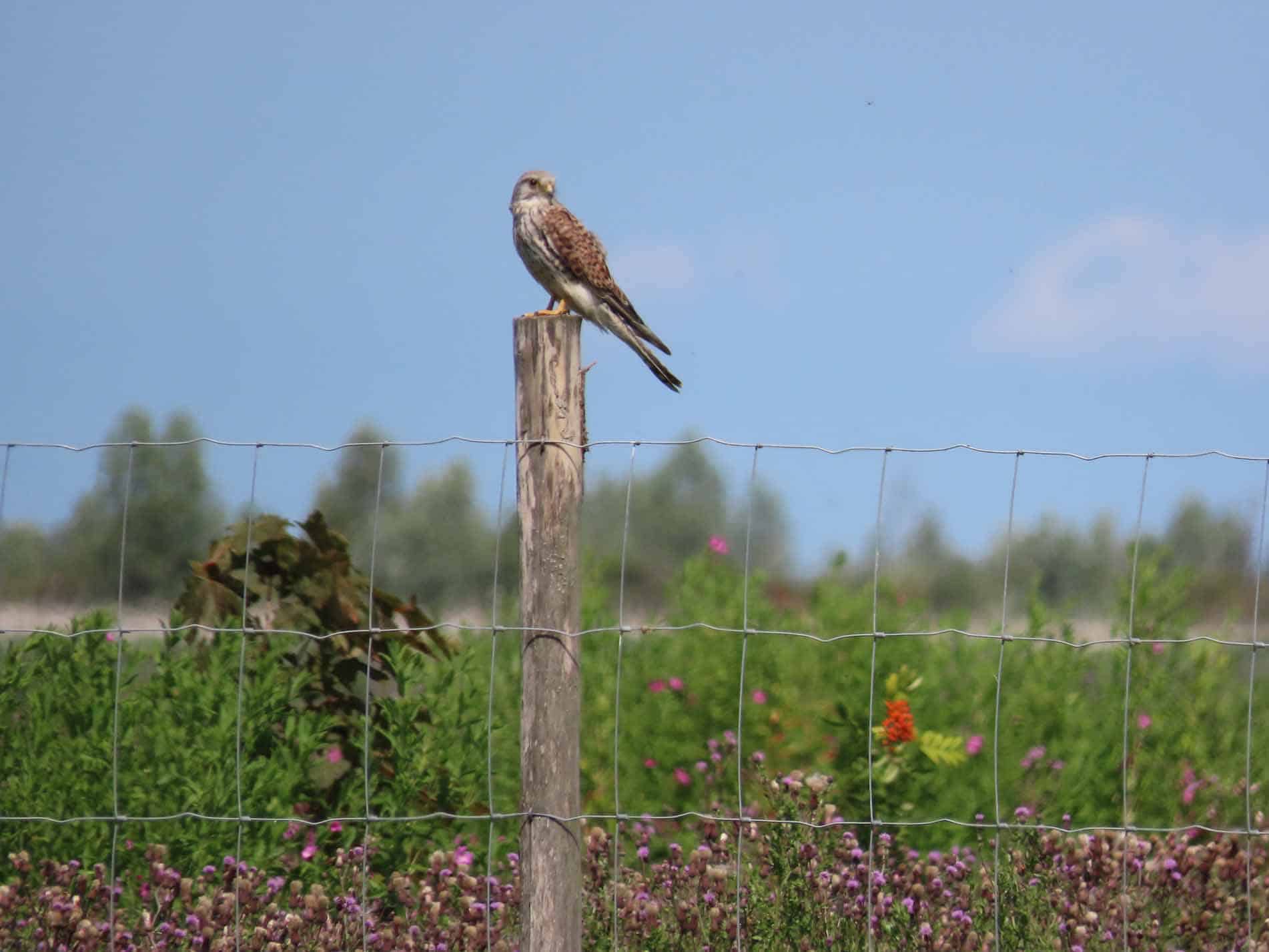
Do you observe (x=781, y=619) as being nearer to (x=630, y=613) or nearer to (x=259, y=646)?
(x=630, y=613)

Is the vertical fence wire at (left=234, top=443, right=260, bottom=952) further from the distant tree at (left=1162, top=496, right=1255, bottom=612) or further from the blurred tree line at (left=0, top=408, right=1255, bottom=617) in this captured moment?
the distant tree at (left=1162, top=496, right=1255, bottom=612)

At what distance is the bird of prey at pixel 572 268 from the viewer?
535 cm

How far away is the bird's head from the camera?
19.2 feet

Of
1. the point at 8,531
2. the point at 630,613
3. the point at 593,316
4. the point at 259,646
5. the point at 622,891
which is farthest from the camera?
the point at 630,613

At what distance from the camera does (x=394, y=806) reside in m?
4.43

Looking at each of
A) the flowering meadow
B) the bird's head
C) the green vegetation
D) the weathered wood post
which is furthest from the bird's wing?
the weathered wood post

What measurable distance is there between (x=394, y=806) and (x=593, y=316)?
2042mm

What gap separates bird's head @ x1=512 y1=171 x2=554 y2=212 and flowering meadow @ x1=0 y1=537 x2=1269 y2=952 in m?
1.72

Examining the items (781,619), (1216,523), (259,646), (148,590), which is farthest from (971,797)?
(148,590)

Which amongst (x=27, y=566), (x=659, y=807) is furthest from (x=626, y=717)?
(x=27, y=566)

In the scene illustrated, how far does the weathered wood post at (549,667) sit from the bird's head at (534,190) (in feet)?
8.01

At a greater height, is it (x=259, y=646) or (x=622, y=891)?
(x=259, y=646)

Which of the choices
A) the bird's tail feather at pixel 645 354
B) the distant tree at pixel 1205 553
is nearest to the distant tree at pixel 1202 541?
the distant tree at pixel 1205 553

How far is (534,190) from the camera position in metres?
5.88
